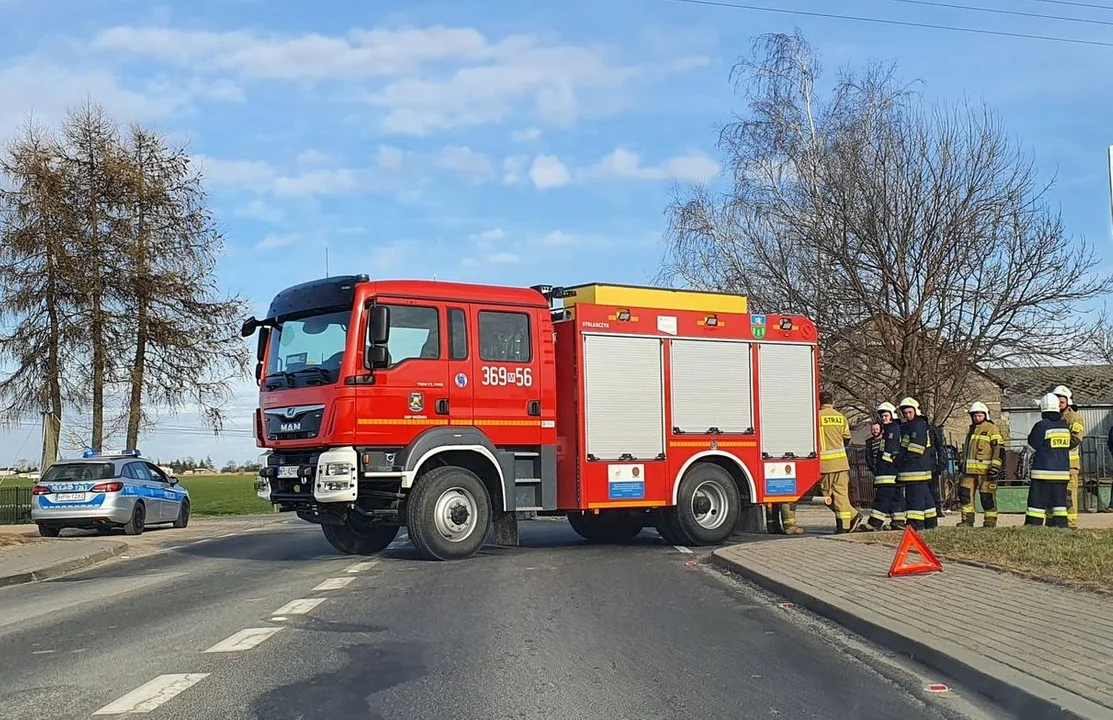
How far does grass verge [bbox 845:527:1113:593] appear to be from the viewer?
30.8 feet

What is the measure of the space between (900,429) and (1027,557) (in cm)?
409

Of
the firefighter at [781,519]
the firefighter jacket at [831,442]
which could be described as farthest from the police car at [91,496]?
the firefighter jacket at [831,442]

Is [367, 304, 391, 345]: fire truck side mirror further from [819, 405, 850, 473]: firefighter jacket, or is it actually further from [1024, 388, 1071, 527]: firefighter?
[1024, 388, 1071, 527]: firefighter

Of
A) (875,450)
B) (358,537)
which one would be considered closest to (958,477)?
(875,450)

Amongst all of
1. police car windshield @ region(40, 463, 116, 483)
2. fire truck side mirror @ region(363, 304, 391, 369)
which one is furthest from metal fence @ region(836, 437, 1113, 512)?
police car windshield @ region(40, 463, 116, 483)

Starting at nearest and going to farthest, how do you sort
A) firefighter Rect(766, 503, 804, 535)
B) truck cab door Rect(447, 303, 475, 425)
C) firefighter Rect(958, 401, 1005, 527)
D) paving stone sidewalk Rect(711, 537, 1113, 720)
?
1. paving stone sidewalk Rect(711, 537, 1113, 720)
2. truck cab door Rect(447, 303, 475, 425)
3. firefighter Rect(958, 401, 1005, 527)
4. firefighter Rect(766, 503, 804, 535)

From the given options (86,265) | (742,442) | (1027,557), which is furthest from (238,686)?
(86,265)

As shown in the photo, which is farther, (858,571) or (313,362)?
(313,362)

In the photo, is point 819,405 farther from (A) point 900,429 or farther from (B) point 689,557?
(B) point 689,557

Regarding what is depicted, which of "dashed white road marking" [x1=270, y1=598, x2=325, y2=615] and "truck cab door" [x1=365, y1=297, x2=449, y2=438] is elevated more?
"truck cab door" [x1=365, y1=297, x2=449, y2=438]

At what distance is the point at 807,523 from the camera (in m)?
19.5

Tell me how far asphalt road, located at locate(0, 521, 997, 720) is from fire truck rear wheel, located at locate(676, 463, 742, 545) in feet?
6.42

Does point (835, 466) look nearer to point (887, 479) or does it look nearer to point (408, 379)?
A: point (887, 479)

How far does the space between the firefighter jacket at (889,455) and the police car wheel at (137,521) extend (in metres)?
13.8
